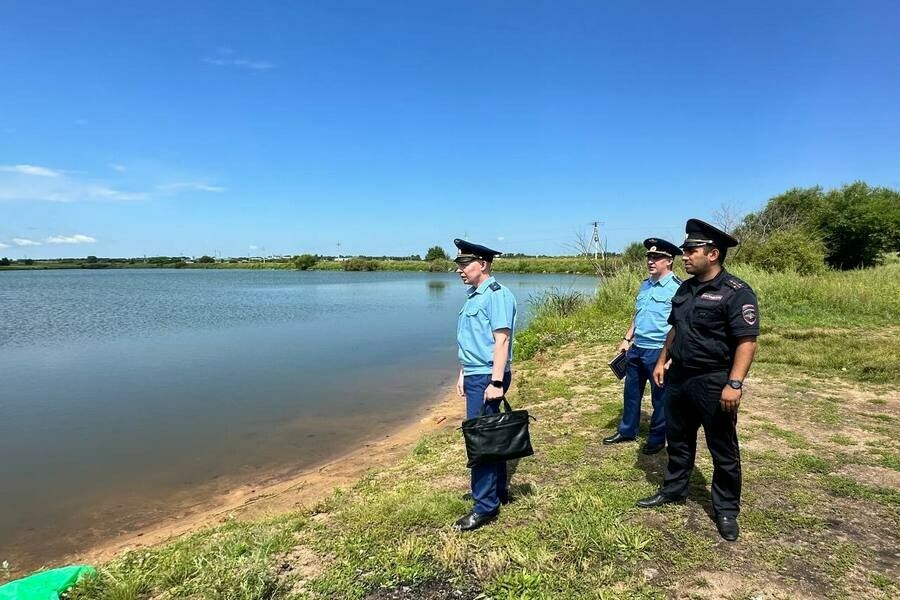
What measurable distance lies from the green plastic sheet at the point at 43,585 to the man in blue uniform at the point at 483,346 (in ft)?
7.72

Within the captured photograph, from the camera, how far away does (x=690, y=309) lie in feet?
10.2

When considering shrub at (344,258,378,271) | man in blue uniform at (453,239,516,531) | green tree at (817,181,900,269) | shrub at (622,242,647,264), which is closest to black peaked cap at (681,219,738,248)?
man in blue uniform at (453,239,516,531)

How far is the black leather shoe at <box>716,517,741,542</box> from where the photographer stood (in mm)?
3039

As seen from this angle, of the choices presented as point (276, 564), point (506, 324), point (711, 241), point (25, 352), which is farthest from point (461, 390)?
point (25, 352)

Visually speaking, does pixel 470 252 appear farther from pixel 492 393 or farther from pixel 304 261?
pixel 304 261

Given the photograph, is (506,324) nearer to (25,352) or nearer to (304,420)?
(304,420)

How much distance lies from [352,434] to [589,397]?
12.9 ft

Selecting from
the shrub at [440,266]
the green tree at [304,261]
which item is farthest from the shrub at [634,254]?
the green tree at [304,261]

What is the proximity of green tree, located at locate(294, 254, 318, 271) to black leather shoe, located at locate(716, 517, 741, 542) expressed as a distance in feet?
333

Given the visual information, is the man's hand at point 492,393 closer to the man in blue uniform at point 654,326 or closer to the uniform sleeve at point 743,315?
the uniform sleeve at point 743,315

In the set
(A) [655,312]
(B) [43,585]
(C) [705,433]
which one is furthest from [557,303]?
(B) [43,585]

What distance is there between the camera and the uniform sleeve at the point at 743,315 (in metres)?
2.80

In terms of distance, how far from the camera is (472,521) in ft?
10.8

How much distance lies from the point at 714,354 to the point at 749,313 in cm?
33
